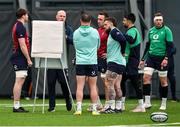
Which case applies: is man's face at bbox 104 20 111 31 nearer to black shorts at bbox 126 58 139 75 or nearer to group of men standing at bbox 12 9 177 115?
group of men standing at bbox 12 9 177 115

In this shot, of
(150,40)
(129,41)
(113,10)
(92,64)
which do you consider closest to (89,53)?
(92,64)

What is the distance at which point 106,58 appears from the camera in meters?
14.4

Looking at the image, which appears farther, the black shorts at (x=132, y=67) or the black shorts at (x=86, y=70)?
the black shorts at (x=132, y=67)

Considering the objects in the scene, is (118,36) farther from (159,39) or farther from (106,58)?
(159,39)

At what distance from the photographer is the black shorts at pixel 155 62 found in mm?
14805

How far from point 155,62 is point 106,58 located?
1.20m

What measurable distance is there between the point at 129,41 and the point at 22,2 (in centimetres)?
790

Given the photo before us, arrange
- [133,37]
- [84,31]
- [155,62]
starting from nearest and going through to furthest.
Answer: [84,31] < [133,37] < [155,62]

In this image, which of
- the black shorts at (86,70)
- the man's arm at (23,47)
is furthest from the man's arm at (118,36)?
the man's arm at (23,47)

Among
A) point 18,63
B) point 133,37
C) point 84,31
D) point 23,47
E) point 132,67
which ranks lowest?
point 132,67

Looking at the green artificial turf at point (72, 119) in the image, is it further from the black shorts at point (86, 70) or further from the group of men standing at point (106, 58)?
the black shorts at point (86, 70)

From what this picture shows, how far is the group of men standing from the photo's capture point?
13289 millimetres

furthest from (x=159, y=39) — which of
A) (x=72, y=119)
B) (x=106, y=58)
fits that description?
(x=72, y=119)

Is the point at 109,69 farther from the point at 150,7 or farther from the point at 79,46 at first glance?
the point at 150,7
